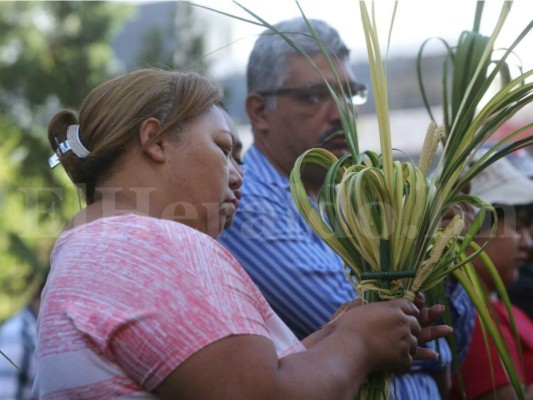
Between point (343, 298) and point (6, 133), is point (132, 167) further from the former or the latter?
point (6, 133)

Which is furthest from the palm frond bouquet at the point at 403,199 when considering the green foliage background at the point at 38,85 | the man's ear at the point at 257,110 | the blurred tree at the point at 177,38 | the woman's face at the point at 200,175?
the blurred tree at the point at 177,38

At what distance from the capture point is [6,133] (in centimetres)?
1038

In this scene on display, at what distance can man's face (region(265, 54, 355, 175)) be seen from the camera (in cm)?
330

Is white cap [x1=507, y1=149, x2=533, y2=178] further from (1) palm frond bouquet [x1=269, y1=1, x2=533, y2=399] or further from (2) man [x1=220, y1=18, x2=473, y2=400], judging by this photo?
(1) palm frond bouquet [x1=269, y1=1, x2=533, y2=399]

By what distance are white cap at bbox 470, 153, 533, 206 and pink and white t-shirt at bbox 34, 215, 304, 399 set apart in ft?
6.97

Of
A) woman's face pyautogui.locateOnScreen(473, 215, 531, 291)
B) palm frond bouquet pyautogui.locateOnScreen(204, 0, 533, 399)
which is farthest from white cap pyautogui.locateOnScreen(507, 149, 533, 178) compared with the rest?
palm frond bouquet pyautogui.locateOnScreen(204, 0, 533, 399)

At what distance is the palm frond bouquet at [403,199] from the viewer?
6.98 feet

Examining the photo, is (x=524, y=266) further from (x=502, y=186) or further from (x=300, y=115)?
(x=300, y=115)

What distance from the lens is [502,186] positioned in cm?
375

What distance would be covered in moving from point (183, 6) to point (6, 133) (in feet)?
8.72

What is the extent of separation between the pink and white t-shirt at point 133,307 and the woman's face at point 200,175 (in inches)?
9.0

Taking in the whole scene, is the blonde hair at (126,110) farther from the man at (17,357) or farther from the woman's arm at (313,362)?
the man at (17,357)

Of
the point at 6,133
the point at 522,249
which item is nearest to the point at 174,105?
the point at 522,249

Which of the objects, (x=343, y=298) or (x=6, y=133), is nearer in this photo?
(x=343, y=298)
